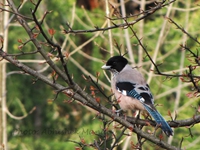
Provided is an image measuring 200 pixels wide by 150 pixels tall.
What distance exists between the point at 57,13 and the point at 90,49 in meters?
2.95

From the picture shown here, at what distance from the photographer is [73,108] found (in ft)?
41.5

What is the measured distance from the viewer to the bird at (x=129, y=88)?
5.60 m

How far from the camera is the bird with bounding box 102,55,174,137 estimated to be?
5.60m

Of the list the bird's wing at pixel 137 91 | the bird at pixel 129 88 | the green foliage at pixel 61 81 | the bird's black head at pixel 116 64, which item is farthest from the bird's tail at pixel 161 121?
the green foliage at pixel 61 81

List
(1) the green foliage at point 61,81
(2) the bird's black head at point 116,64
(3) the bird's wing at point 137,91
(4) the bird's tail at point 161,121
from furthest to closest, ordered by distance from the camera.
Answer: (1) the green foliage at point 61,81 < (2) the bird's black head at point 116,64 < (3) the bird's wing at point 137,91 < (4) the bird's tail at point 161,121

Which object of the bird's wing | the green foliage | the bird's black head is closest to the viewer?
the bird's wing

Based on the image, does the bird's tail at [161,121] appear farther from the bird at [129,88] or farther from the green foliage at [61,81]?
the green foliage at [61,81]

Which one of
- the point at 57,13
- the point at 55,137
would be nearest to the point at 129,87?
the point at 57,13

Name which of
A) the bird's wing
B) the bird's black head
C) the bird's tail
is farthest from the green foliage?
the bird's tail

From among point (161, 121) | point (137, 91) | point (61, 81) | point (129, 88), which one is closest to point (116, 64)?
point (129, 88)

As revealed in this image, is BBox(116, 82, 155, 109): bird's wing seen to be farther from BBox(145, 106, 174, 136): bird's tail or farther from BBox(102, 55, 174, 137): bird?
BBox(145, 106, 174, 136): bird's tail

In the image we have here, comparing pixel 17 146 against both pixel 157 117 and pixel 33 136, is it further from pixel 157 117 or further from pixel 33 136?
pixel 157 117

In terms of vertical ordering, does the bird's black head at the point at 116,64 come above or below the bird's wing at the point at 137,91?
above

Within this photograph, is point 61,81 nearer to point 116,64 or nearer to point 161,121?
point 116,64
